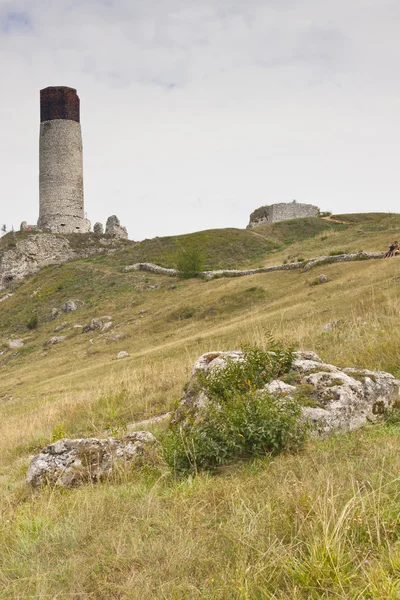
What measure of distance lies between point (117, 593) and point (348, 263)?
101ft

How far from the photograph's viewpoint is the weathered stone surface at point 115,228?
A: 63812 millimetres

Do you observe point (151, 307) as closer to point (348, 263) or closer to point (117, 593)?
point (348, 263)

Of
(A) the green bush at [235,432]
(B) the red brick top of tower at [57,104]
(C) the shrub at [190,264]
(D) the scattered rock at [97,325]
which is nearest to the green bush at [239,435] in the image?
(A) the green bush at [235,432]

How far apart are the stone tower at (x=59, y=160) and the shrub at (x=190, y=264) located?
23857 mm

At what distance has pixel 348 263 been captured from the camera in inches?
1267

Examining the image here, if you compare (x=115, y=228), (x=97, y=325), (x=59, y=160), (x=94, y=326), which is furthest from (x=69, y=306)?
(x=59, y=160)

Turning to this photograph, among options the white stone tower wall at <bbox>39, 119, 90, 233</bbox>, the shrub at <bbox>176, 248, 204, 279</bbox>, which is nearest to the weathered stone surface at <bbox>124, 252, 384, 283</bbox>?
the shrub at <bbox>176, 248, 204, 279</bbox>

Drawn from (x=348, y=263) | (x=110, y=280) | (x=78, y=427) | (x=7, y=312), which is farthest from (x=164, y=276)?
(x=78, y=427)

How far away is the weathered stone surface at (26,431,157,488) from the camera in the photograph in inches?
238

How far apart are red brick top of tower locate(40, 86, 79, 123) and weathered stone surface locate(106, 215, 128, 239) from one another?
39.6 feet

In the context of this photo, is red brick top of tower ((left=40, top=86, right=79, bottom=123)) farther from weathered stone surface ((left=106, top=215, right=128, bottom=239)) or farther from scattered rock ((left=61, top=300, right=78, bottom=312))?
scattered rock ((left=61, top=300, right=78, bottom=312))

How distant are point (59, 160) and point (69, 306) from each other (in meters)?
25.0

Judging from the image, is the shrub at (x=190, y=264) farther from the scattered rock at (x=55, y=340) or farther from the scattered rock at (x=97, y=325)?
the scattered rock at (x=55, y=340)

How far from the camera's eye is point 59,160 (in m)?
59.5
